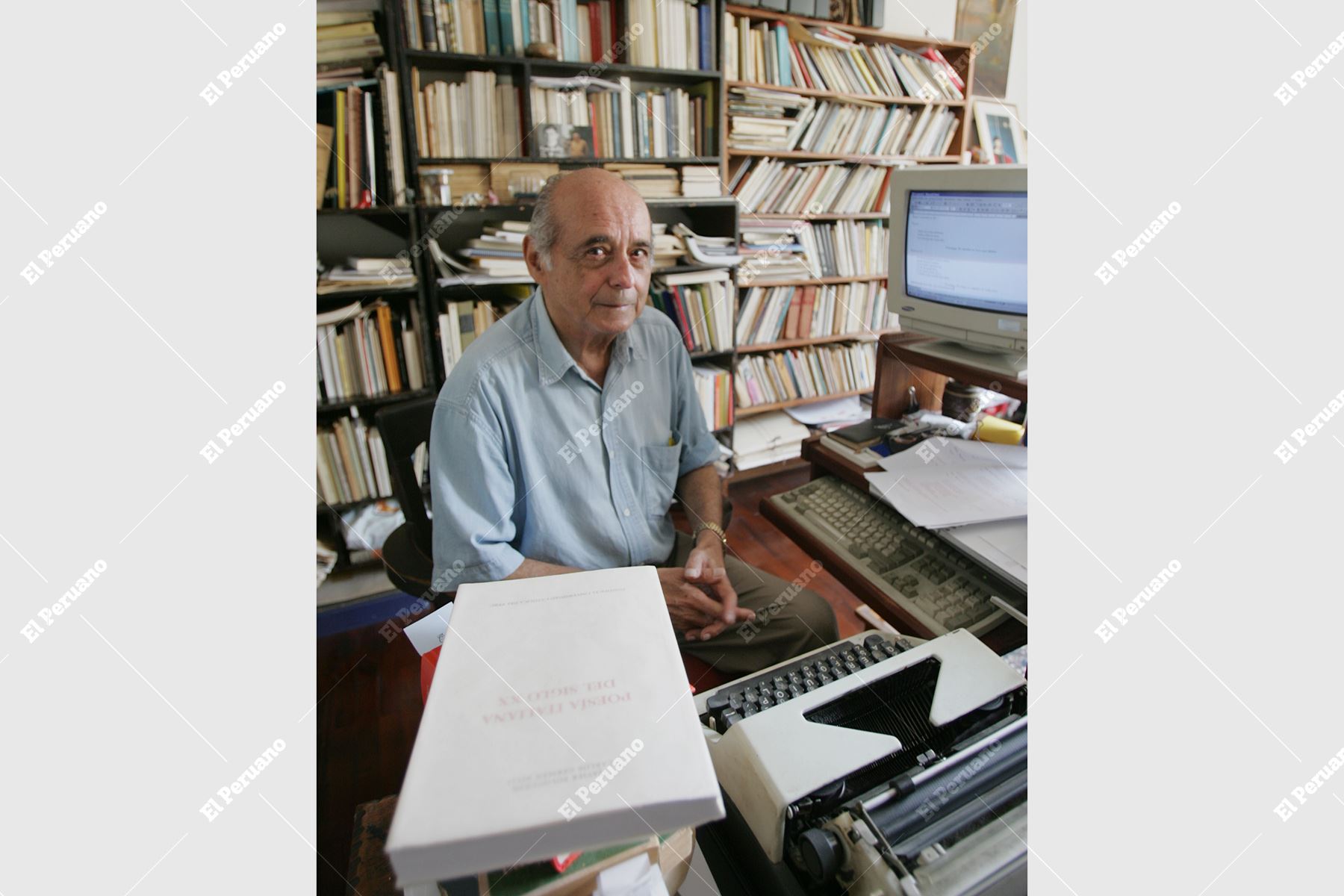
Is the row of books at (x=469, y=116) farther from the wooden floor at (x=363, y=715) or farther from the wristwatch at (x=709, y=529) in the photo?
the wooden floor at (x=363, y=715)

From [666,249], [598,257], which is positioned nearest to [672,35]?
[666,249]

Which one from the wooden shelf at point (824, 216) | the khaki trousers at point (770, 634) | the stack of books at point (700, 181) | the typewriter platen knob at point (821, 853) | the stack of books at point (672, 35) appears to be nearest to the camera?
the typewriter platen knob at point (821, 853)

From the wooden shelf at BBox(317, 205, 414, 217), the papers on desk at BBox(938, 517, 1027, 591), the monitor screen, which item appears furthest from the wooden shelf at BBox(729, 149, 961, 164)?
the papers on desk at BBox(938, 517, 1027, 591)

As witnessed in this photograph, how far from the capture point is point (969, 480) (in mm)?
1302

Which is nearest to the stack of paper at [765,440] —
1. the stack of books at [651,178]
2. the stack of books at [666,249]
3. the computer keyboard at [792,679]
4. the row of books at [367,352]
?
the stack of books at [666,249]

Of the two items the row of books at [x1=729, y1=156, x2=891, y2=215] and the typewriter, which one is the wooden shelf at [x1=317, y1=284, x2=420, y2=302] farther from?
the typewriter

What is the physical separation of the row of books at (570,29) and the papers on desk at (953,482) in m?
1.86

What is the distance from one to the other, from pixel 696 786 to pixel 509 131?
2.37 m

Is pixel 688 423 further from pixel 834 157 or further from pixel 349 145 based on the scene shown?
pixel 834 157

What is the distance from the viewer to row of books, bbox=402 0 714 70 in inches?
81.7

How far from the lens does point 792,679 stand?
0.83 m

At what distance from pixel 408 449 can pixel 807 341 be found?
2218mm

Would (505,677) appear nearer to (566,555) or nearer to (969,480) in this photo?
(566,555)

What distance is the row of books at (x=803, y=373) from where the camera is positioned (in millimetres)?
3197
